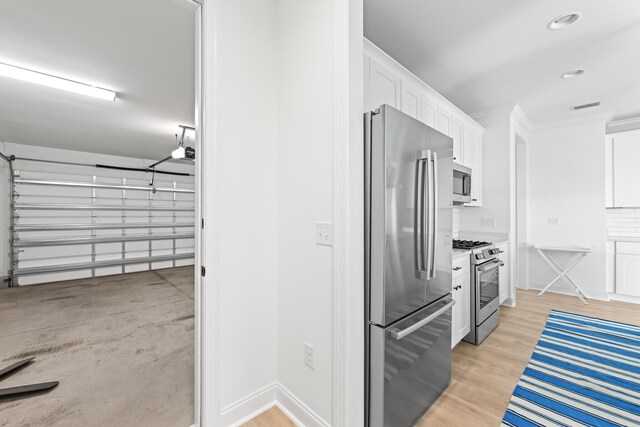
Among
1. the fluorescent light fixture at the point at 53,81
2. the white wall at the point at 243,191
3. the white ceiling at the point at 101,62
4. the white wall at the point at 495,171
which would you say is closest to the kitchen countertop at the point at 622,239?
the white wall at the point at 495,171

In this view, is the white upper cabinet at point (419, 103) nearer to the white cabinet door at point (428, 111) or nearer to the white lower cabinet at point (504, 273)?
the white cabinet door at point (428, 111)

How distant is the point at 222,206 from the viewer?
153cm

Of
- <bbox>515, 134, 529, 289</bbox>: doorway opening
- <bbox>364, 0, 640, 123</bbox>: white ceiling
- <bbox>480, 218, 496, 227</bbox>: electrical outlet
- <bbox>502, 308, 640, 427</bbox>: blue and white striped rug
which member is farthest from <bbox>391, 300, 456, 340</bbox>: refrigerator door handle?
<bbox>515, 134, 529, 289</bbox>: doorway opening

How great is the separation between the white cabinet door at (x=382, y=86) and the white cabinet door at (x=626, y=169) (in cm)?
434

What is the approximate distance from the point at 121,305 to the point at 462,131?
218 inches

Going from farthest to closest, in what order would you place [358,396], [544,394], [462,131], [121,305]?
[121,305], [462,131], [544,394], [358,396]

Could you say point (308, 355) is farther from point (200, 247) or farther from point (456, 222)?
point (456, 222)

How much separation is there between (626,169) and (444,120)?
3.40 m

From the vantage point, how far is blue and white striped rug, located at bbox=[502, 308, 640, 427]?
1.72m

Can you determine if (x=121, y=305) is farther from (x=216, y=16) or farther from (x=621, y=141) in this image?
(x=621, y=141)

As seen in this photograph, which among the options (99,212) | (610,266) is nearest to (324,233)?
(610,266)

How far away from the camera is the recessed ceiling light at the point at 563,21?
212 cm

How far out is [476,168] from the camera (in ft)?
12.8

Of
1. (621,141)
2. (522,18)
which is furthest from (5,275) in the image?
(621,141)
